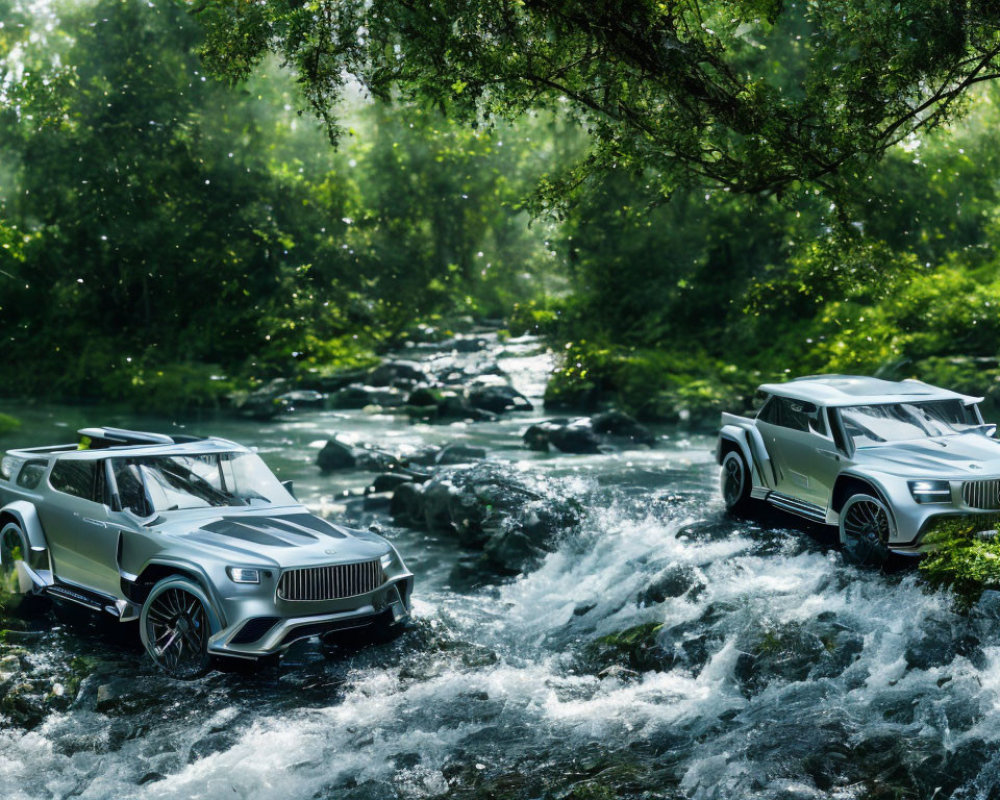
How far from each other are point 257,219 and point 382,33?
90.1ft

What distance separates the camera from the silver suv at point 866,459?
8.69m

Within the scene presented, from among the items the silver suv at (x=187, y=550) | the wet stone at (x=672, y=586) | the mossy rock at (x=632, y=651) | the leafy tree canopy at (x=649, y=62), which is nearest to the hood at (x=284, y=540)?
the silver suv at (x=187, y=550)

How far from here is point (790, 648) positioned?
8.17 m

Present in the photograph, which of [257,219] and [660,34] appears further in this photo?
[257,219]

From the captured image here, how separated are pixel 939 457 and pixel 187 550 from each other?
6.61 meters

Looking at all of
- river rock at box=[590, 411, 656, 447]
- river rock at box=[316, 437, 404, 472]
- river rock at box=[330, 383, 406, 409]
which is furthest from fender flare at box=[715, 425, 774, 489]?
river rock at box=[330, 383, 406, 409]

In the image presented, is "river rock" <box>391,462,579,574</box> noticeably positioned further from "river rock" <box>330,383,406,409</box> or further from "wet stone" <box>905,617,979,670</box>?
"river rock" <box>330,383,406,409</box>

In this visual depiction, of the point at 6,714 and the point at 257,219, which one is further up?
the point at 257,219

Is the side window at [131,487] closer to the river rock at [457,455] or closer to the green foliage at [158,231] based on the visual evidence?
the river rock at [457,455]

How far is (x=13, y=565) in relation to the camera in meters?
9.61

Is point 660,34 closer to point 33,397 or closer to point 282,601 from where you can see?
point 282,601

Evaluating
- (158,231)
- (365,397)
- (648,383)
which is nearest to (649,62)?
(648,383)

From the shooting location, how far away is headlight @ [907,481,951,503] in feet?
28.4

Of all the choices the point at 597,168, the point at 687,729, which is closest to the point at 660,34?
the point at 597,168
